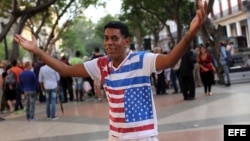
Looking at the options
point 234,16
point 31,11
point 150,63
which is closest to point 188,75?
point 31,11

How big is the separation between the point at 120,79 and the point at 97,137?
5889 millimetres

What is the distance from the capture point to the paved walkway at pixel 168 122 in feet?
28.7

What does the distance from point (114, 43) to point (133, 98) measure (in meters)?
0.42

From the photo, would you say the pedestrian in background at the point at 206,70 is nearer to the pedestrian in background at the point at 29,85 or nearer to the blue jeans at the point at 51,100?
the blue jeans at the point at 51,100

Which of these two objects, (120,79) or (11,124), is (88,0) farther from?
(120,79)

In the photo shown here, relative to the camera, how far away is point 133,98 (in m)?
3.21

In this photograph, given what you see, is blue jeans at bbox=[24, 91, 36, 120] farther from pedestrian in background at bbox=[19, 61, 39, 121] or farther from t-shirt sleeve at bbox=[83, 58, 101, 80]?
t-shirt sleeve at bbox=[83, 58, 101, 80]

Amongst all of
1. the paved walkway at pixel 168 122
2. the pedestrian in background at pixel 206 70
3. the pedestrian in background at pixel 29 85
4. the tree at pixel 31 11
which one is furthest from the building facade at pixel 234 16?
the pedestrian in background at pixel 29 85

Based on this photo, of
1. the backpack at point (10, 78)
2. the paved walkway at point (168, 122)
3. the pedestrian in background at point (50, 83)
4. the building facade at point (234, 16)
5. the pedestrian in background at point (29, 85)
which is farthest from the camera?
the building facade at point (234, 16)

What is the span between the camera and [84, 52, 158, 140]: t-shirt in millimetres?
3207

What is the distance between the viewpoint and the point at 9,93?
16250mm

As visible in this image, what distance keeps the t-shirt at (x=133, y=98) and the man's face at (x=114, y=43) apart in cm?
7

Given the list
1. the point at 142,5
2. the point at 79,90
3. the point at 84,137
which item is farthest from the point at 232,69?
the point at 142,5

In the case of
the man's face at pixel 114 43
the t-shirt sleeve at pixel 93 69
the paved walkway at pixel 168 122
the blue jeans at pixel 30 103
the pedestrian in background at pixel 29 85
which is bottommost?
the paved walkway at pixel 168 122
